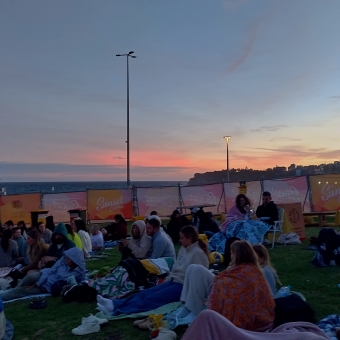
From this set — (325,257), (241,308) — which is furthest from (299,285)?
(241,308)

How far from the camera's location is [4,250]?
9477mm

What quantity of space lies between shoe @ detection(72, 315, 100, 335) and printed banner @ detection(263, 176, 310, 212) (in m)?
13.8

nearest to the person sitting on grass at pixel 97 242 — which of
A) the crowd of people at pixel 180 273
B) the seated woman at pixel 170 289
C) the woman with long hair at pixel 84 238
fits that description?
the woman with long hair at pixel 84 238

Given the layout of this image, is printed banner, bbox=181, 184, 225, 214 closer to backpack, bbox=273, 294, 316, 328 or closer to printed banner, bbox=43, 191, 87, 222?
printed banner, bbox=43, 191, 87, 222

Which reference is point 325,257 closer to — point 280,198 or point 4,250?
point 4,250

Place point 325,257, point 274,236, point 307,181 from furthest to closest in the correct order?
point 307,181, point 274,236, point 325,257

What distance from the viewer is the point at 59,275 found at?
755cm

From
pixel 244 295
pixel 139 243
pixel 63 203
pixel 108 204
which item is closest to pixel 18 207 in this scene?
pixel 63 203

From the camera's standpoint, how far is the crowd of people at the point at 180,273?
14.0 ft

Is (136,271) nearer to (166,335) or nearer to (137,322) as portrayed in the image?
(137,322)

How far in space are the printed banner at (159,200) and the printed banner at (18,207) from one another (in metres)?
4.68

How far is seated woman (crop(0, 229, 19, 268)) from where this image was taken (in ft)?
30.8

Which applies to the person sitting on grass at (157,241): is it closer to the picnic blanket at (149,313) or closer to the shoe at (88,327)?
the picnic blanket at (149,313)

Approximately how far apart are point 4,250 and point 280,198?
1231 cm
